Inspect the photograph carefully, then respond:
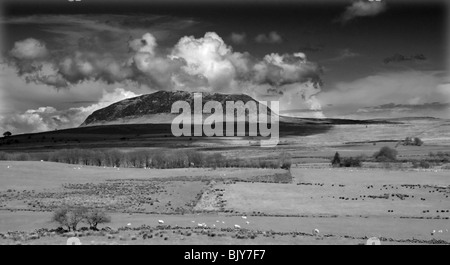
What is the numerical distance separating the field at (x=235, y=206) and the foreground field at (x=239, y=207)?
69 mm

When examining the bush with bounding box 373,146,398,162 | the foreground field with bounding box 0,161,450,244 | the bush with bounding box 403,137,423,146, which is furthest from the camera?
the bush with bounding box 403,137,423,146

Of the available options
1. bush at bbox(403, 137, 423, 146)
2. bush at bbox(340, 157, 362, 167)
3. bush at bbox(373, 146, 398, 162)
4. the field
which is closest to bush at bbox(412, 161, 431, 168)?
bush at bbox(340, 157, 362, 167)

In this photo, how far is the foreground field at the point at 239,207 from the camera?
20.0 metres

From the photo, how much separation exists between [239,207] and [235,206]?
2.17ft

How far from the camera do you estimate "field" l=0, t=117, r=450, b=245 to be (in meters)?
20.0

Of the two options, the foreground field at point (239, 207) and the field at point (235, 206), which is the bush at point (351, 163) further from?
the foreground field at point (239, 207)

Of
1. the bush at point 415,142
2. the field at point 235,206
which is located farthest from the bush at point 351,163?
the bush at point 415,142

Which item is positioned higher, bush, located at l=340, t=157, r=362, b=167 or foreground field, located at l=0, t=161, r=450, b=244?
foreground field, located at l=0, t=161, r=450, b=244

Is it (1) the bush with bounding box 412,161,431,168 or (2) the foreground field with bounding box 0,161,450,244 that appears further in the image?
(1) the bush with bounding box 412,161,431,168

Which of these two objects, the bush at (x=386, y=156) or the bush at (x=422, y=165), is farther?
the bush at (x=386, y=156)

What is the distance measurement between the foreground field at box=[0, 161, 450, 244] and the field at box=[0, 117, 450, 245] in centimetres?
7

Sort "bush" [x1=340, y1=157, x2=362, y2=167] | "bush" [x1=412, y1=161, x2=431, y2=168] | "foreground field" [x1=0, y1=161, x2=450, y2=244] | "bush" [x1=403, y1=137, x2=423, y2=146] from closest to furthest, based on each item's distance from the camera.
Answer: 1. "foreground field" [x1=0, y1=161, x2=450, y2=244]
2. "bush" [x1=412, y1=161, x2=431, y2=168]
3. "bush" [x1=340, y1=157, x2=362, y2=167]
4. "bush" [x1=403, y1=137, x2=423, y2=146]

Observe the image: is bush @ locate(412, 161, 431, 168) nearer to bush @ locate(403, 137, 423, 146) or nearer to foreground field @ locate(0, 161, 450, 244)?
foreground field @ locate(0, 161, 450, 244)
